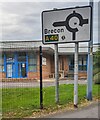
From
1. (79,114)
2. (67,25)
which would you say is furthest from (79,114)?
(67,25)

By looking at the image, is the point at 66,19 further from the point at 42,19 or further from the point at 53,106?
the point at 53,106

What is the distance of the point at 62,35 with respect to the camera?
36.4ft

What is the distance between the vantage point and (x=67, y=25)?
35.8 ft

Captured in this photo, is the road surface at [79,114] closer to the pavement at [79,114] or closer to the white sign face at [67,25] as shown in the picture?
the pavement at [79,114]

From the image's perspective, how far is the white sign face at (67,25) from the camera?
34.8 feet

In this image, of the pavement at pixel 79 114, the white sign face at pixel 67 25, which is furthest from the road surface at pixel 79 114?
the white sign face at pixel 67 25

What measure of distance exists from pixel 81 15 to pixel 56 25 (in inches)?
42.1

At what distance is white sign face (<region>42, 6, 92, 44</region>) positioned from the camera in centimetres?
1061

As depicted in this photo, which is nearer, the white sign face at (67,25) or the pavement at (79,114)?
the pavement at (79,114)

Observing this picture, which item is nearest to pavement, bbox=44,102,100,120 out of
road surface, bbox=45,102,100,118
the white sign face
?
road surface, bbox=45,102,100,118

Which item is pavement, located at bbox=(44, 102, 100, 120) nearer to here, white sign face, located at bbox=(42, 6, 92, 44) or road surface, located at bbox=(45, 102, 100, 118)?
road surface, located at bbox=(45, 102, 100, 118)

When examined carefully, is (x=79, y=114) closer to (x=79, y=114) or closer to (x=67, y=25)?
(x=79, y=114)

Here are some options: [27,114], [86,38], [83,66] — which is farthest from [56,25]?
[83,66]

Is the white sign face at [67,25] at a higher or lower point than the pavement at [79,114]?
higher
